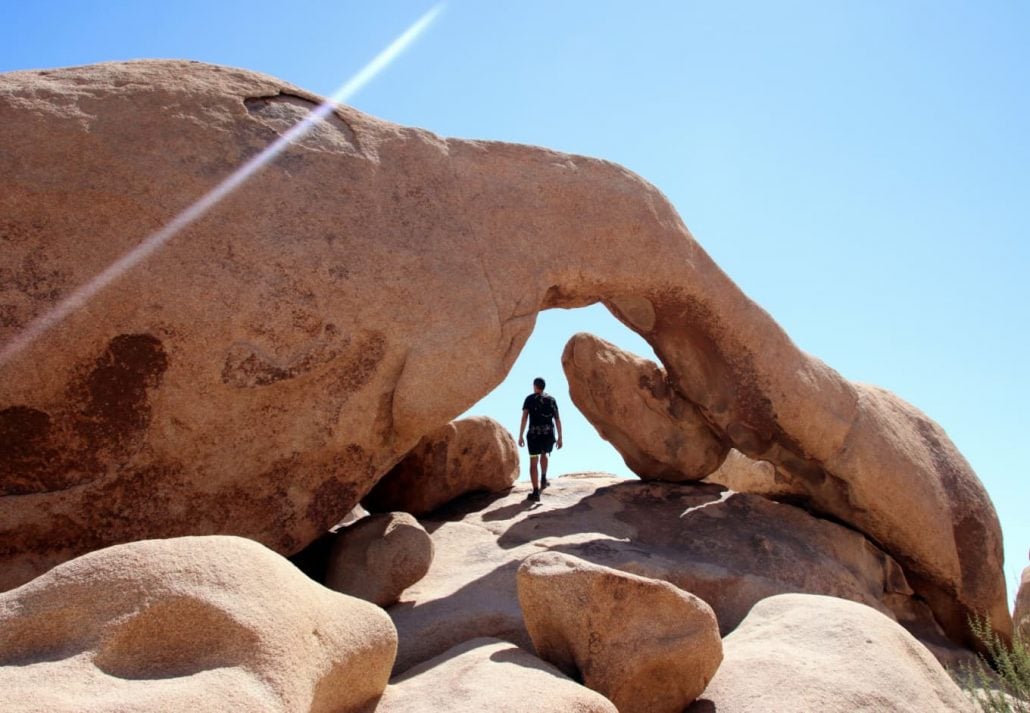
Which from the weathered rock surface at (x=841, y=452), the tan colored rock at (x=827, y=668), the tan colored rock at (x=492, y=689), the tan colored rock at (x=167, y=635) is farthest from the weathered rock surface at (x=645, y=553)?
the tan colored rock at (x=167, y=635)

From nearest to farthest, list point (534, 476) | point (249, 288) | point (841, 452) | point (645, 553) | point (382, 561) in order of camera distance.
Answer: point (249, 288) → point (382, 561) → point (645, 553) → point (841, 452) → point (534, 476)

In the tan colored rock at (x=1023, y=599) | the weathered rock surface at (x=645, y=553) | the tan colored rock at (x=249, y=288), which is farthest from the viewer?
the tan colored rock at (x=1023, y=599)

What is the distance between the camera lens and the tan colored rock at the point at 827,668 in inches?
136

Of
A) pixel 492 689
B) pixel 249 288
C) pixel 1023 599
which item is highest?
pixel 249 288

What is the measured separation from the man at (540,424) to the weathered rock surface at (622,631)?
4026 mm

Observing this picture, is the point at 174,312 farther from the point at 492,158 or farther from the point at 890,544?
the point at 890,544

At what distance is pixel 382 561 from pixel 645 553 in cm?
180

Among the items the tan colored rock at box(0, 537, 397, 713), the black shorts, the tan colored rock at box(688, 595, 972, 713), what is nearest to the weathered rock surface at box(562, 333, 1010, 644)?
the black shorts

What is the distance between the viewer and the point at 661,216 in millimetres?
6609

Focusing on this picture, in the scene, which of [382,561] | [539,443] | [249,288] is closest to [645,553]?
[382,561]

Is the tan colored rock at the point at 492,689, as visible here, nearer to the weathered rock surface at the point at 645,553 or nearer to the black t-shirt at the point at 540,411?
the weathered rock surface at the point at 645,553

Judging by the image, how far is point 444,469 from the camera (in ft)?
22.5

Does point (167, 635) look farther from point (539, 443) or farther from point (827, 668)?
point (539, 443)

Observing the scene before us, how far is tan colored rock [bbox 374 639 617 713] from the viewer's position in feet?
9.19
